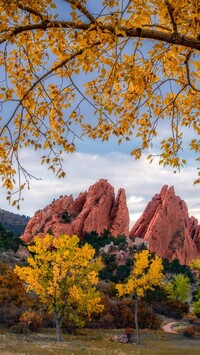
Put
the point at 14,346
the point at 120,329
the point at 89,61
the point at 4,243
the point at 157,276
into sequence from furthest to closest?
the point at 4,243 < the point at 120,329 < the point at 157,276 < the point at 14,346 < the point at 89,61

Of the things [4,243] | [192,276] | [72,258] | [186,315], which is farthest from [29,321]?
[192,276]

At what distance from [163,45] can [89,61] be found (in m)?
1.98

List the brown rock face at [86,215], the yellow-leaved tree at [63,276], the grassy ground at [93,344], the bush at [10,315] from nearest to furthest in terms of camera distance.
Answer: the grassy ground at [93,344] < the yellow-leaved tree at [63,276] < the bush at [10,315] < the brown rock face at [86,215]

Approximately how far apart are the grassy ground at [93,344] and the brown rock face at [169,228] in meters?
73.0

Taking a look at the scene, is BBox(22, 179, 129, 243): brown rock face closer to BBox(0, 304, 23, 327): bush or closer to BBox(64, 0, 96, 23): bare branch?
BBox(0, 304, 23, 327): bush

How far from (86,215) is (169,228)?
923 inches

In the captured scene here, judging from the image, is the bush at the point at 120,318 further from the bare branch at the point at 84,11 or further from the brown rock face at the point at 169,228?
the brown rock face at the point at 169,228

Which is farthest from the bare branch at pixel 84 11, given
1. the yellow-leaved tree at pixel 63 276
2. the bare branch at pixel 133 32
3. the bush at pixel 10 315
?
the bush at pixel 10 315

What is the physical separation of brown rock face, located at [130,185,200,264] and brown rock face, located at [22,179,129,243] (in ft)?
24.0

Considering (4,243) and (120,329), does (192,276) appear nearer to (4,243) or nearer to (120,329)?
(4,243)

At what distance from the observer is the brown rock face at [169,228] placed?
114m

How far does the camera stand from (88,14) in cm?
658

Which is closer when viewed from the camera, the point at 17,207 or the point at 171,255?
the point at 17,207

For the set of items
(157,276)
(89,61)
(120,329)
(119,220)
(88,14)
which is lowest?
(120,329)
